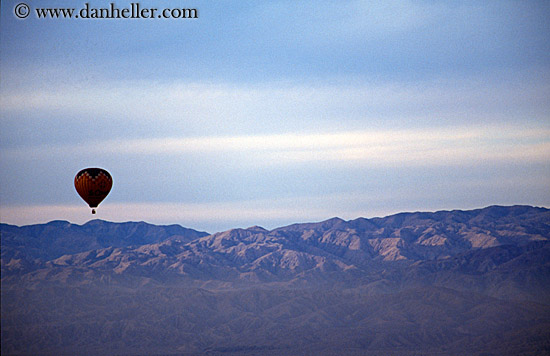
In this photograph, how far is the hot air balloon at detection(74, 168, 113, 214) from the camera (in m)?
98.6

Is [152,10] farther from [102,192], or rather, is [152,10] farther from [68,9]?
[102,192]

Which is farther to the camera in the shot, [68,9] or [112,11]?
[68,9]

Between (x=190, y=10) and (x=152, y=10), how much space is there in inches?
179

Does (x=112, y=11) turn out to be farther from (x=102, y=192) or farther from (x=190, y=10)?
(x=102, y=192)

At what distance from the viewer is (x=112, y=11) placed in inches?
3647

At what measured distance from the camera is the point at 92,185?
9844cm

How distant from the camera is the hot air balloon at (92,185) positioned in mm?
98562

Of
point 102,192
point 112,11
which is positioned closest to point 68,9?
point 112,11

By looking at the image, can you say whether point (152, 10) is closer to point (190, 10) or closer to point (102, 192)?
point (190, 10)

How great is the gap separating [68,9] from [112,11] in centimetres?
968

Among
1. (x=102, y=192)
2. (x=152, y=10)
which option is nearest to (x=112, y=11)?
(x=152, y=10)

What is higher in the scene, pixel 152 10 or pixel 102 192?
pixel 152 10

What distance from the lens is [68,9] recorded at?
326ft
